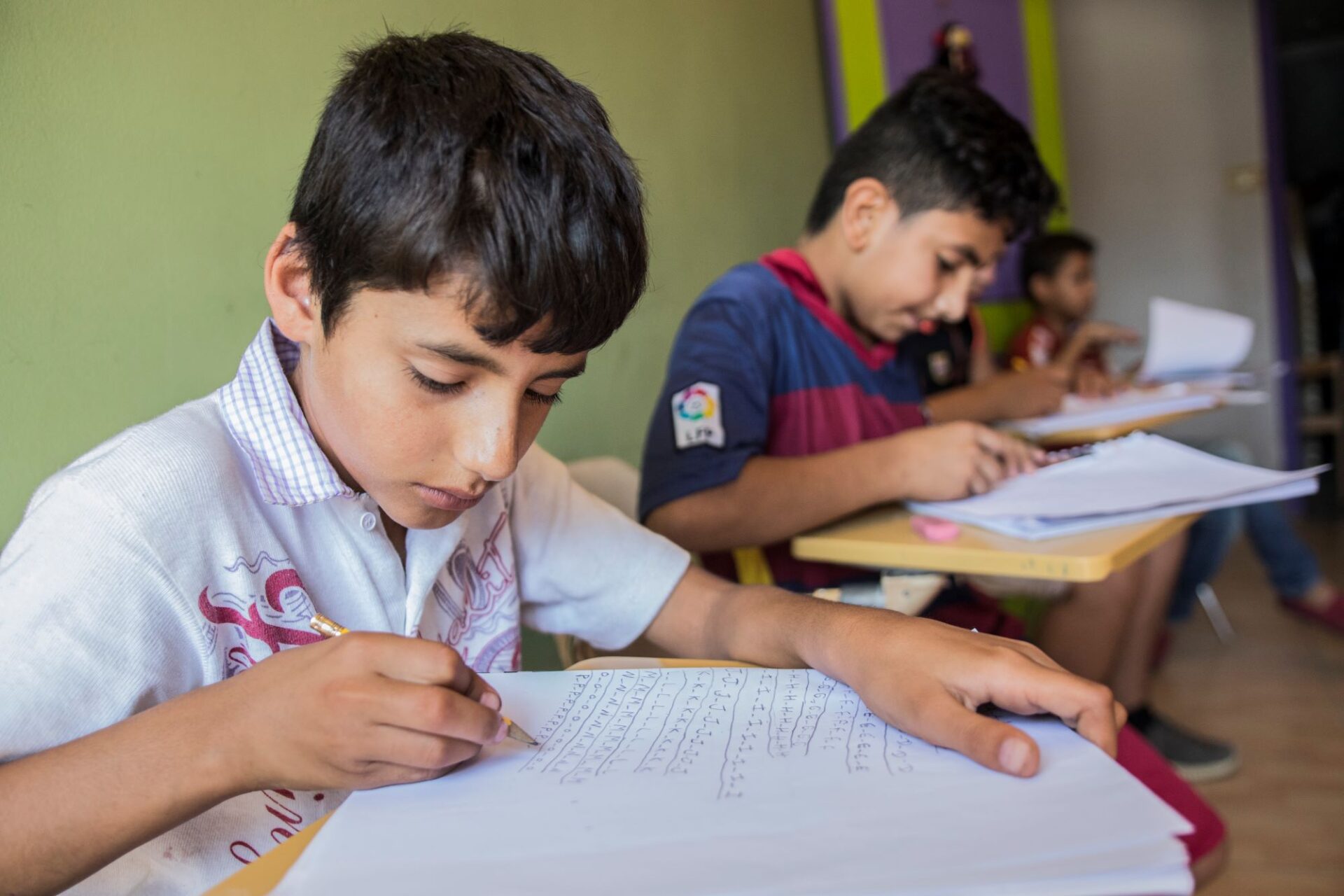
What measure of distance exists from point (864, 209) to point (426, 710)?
1147 mm

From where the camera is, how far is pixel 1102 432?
1.69 metres

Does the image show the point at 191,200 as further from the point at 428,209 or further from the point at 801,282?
the point at 801,282

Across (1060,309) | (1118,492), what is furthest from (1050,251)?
(1118,492)

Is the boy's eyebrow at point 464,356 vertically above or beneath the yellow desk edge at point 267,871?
above

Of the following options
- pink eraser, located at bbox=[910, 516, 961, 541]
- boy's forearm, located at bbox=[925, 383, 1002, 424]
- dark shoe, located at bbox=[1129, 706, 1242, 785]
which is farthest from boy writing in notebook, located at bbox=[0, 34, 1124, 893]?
dark shoe, located at bbox=[1129, 706, 1242, 785]

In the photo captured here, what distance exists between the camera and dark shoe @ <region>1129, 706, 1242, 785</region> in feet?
6.32

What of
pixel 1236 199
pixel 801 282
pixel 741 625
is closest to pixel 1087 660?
pixel 801 282

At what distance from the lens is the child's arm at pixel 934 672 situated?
20.8 inches

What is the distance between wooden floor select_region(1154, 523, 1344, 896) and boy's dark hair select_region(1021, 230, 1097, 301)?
108 cm

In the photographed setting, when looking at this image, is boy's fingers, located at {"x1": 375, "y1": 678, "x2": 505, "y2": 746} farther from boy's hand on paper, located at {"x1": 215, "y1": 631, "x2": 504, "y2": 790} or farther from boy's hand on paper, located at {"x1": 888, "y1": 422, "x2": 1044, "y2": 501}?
boy's hand on paper, located at {"x1": 888, "y1": 422, "x2": 1044, "y2": 501}

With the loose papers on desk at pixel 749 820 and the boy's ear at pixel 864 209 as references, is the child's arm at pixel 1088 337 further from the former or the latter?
the loose papers on desk at pixel 749 820

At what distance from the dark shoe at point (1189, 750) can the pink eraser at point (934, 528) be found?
1.10 m

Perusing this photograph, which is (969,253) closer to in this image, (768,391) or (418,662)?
(768,391)

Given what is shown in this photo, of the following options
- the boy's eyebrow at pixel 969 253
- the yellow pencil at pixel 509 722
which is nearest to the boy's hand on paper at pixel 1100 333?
the boy's eyebrow at pixel 969 253
